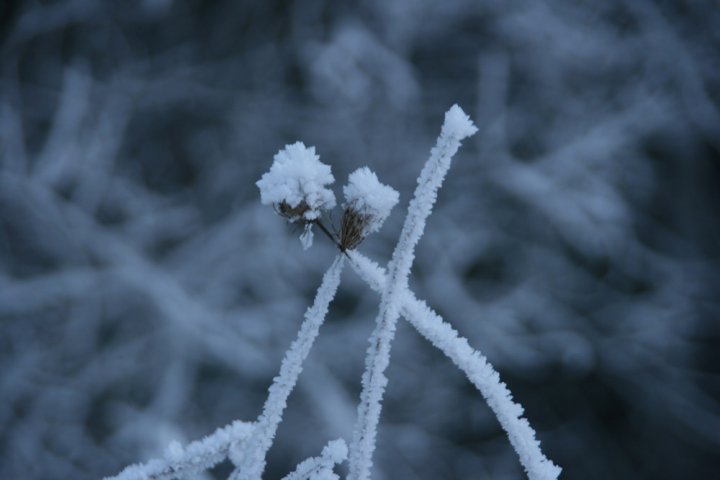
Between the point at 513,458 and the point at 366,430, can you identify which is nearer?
the point at 366,430

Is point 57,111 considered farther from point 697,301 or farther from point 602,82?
point 697,301

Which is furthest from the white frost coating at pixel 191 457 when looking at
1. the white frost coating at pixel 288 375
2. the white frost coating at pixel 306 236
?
the white frost coating at pixel 306 236

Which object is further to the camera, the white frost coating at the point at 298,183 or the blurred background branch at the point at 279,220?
the blurred background branch at the point at 279,220

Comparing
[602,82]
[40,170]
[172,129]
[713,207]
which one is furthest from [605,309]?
[40,170]

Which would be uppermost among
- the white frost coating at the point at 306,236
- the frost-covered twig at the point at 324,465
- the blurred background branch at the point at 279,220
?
the blurred background branch at the point at 279,220

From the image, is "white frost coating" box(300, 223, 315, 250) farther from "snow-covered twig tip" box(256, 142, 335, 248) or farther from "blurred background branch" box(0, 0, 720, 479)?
"blurred background branch" box(0, 0, 720, 479)

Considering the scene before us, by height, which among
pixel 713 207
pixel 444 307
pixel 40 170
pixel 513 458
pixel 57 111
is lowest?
pixel 513 458

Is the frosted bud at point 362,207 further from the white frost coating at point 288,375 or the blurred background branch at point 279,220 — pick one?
the blurred background branch at point 279,220

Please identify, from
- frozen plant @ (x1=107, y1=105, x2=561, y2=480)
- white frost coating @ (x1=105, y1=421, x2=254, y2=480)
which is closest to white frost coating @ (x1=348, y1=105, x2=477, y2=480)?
frozen plant @ (x1=107, y1=105, x2=561, y2=480)

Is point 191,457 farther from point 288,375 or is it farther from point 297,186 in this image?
point 297,186
